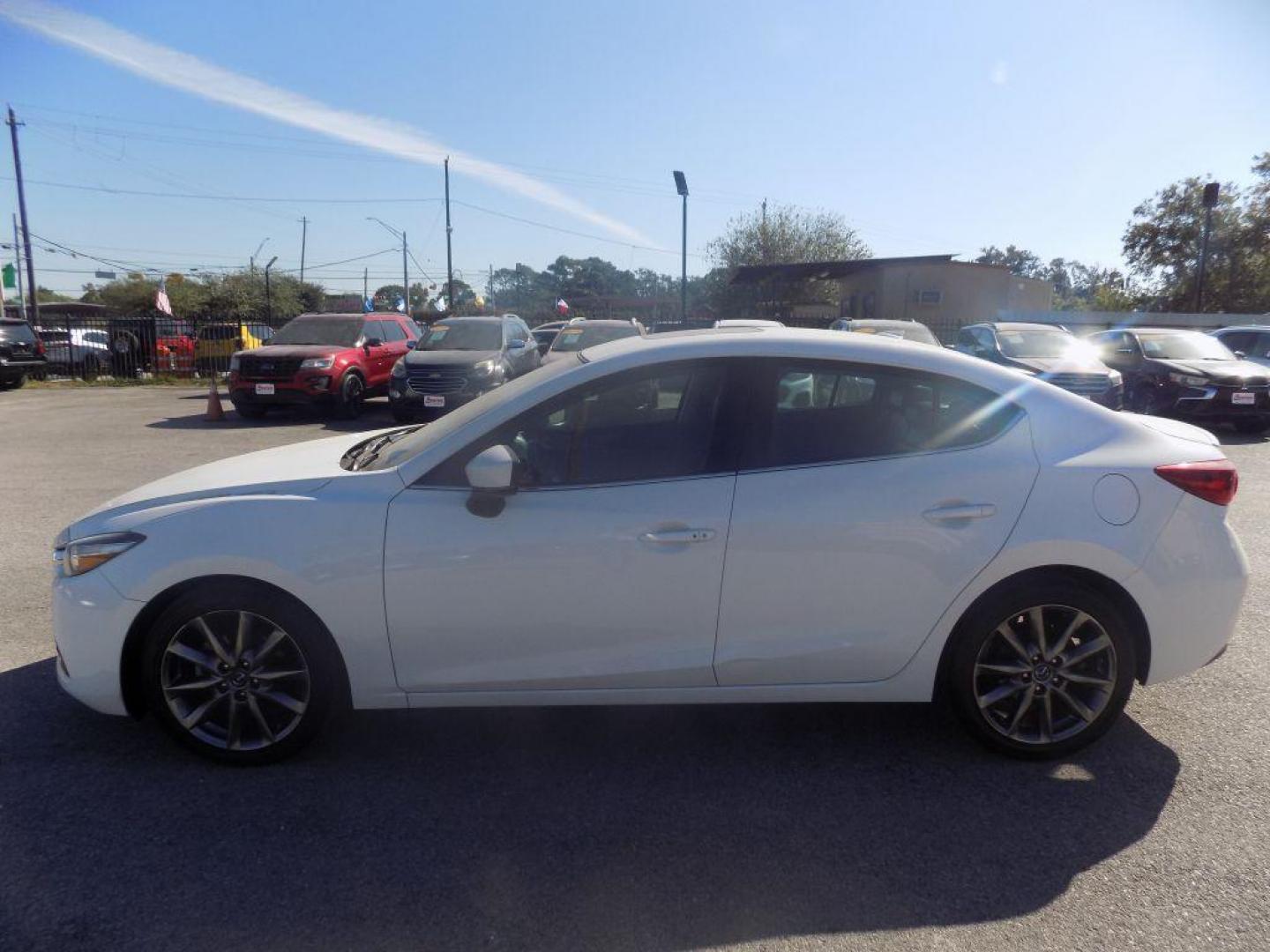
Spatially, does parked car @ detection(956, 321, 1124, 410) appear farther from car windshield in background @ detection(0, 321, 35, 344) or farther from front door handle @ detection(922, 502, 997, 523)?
car windshield in background @ detection(0, 321, 35, 344)

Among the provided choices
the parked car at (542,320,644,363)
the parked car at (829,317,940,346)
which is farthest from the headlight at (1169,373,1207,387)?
the parked car at (542,320,644,363)

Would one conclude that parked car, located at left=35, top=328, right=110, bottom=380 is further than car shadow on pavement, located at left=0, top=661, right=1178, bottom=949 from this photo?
Yes

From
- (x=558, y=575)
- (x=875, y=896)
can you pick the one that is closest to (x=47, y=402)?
(x=558, y=575)

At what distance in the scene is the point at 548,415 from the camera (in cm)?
335

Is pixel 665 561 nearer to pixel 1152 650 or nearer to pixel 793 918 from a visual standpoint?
pixel 793 918

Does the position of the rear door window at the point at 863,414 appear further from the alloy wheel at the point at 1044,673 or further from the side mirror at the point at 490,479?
the side mirror at the point at 490,479

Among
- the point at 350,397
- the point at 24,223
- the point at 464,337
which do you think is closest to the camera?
the point at 350,397

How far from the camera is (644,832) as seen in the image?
2.98m

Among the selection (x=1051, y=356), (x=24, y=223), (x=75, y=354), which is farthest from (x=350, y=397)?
(x=24, y=223)

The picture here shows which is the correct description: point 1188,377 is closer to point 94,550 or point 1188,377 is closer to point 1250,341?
point 1250,341

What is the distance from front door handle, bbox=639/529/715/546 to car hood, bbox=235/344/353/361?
42.3 ft

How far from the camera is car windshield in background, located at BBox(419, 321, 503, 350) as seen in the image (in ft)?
50.3

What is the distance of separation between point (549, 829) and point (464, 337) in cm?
1337

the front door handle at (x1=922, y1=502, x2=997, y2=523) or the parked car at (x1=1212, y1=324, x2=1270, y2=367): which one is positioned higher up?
the parked car at (x1=1212, y1=324, x2=1270, y2=367)
